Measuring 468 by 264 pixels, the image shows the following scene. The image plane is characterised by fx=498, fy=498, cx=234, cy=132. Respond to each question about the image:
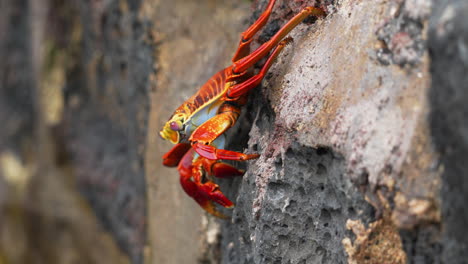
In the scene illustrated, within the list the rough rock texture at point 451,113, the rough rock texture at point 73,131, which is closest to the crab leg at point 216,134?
the rough rock texture at point 451,113

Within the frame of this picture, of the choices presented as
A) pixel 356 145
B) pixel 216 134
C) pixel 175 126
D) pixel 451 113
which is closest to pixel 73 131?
pixel 175 126

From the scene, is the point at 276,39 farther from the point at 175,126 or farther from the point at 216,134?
the point at 175,126

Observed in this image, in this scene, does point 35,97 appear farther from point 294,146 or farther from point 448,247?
point 448,247

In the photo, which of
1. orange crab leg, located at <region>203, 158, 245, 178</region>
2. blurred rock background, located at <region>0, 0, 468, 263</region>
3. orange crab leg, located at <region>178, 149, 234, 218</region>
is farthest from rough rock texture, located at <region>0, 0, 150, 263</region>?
orange crab leg, located at <region>203, 158, 245, 178</region>

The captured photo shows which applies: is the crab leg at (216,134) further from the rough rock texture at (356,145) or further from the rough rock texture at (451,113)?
the rough rock texture at (451,113)

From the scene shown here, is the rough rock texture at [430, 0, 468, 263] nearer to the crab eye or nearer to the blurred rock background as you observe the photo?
the blurred rock background

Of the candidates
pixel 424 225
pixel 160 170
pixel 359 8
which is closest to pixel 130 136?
pixel 160 170

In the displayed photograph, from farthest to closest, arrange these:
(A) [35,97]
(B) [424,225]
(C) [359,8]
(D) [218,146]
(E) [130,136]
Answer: (A) [35,97]
(E) [130,136]
(D) [218,146]
(C) [359,8]
(B) [424,225]
